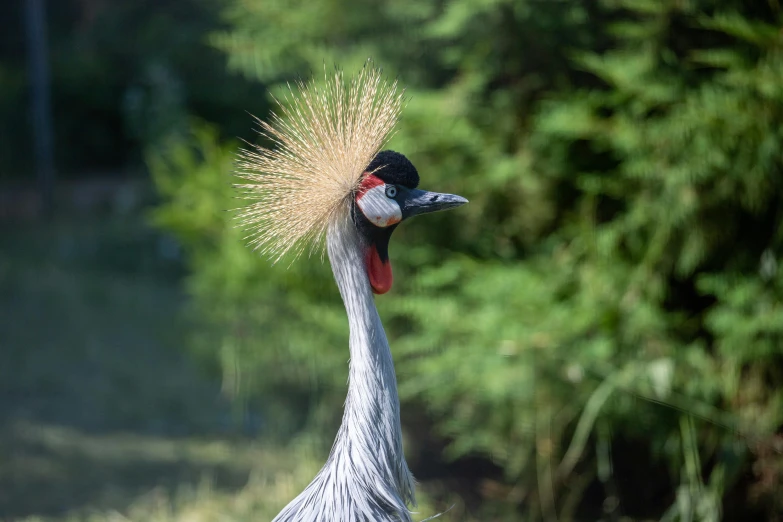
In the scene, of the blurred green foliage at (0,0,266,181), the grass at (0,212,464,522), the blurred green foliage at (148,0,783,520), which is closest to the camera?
the blurred green foliage at (148,0,783,520)

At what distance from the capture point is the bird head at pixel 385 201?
5.05 feet

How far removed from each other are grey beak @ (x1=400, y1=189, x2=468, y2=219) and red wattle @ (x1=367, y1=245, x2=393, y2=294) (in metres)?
0.10

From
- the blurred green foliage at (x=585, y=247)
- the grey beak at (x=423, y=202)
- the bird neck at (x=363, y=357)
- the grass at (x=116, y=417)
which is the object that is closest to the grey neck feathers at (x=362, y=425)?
the bird neck at (x=363, y=357)

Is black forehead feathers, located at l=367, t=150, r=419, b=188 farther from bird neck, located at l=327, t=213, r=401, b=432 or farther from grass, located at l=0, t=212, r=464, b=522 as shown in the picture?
grass, located at l=0, t=212, r=464, b=522

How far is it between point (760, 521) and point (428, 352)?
1.19 m

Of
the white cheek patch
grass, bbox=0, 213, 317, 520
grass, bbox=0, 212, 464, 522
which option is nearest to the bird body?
the white cheek patch

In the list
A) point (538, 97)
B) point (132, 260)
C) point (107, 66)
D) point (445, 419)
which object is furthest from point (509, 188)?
point (107, 66)

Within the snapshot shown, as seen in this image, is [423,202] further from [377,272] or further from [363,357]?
[363,357]

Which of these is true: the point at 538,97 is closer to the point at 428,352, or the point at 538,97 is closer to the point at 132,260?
the point at 428,352

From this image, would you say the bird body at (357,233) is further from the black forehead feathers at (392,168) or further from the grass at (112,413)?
the grass at (112,413)

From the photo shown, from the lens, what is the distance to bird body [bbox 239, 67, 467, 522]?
155 centimetres

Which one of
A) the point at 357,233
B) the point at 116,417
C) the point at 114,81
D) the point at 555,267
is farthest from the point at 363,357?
the point at 114,81

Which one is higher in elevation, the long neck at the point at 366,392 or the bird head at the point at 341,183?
the bird head at the point at 341,183

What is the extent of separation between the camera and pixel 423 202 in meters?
1.55
